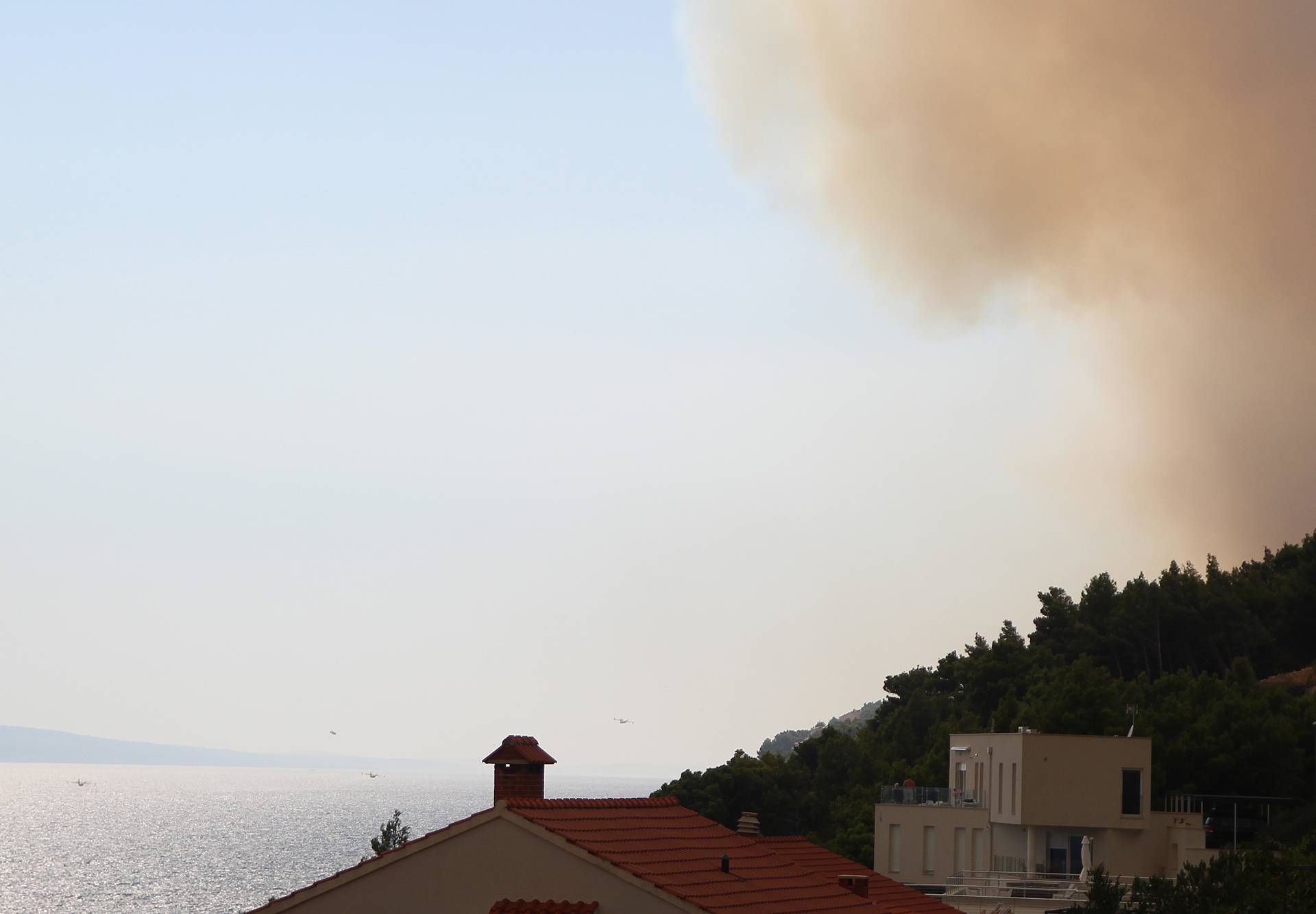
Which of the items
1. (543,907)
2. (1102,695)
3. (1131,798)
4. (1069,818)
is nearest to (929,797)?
(1069,818)

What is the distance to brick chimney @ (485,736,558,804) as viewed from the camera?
90.7ft

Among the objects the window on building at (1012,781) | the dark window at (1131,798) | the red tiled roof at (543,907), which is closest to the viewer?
the red tiled roof at (543,907)

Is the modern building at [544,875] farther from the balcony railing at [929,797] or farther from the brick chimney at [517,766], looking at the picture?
the balcony railing at [929,797]

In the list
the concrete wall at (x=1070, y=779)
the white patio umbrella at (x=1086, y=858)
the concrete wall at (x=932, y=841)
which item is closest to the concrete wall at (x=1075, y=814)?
the concrete wall at (x=1070, y=779)

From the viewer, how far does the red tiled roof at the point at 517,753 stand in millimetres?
27578

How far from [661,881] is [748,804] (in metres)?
106

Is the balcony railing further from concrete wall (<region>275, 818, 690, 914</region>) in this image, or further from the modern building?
concrete wall (<region>275, 818, 690, 914</region>)

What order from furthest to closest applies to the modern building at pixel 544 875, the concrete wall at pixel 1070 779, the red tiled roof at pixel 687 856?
the concrete wall at pixel 1070 779 < the red tiled roof at pixel 687 856 < the modern building at pixel 544 875

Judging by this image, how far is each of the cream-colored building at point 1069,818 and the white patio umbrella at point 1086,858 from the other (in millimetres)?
934

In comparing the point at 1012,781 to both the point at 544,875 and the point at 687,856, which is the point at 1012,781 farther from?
the point at 544,875

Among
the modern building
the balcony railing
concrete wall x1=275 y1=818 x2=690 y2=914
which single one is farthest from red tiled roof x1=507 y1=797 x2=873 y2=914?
the balcony railing

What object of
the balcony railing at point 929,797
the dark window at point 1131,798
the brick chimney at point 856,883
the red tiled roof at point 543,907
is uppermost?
the red tiled roof at point 543,907

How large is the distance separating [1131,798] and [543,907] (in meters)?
52.1

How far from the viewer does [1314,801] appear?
81.3m
